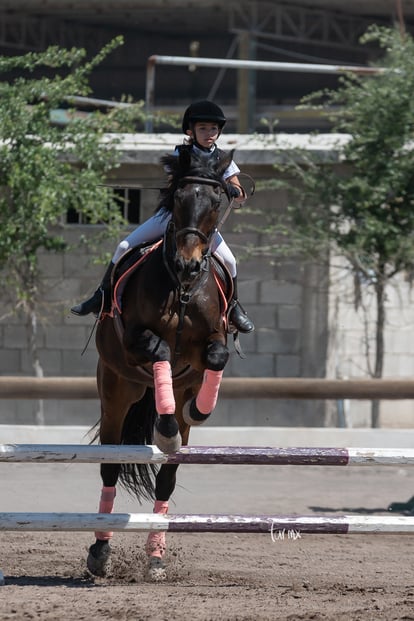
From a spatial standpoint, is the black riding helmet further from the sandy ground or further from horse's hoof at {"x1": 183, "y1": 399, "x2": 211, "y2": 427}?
the sandy ground

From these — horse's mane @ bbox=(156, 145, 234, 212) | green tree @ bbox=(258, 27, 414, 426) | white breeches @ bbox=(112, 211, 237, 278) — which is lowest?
white breeches @ bbox=(112, 211, 237, 278)

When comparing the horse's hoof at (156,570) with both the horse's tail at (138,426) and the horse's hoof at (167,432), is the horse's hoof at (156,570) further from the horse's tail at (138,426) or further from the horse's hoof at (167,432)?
the horse's hoof at (167,432)

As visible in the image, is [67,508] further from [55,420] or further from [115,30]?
[115,30]

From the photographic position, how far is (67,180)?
1198 centimetres

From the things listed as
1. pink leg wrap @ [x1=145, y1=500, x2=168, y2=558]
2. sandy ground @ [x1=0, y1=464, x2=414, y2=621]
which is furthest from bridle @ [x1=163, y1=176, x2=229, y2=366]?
sandy ground @ [x1=0, y1=464, x2=414, y2=621]

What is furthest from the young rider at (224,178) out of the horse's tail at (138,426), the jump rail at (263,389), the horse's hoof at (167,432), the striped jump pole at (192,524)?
the jump rail at (263,389)

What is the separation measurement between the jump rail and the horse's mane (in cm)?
509

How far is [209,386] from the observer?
557 cm

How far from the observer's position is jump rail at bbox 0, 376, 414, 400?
408 inches

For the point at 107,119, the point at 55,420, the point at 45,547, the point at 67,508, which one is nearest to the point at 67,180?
the point at 107,119

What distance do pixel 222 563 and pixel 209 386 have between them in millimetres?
1451

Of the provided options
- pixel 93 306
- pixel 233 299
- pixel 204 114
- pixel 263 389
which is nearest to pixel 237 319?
pixel 233 299

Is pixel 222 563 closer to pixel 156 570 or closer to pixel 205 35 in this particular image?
pixel 156 570

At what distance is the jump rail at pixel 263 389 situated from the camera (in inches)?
408
